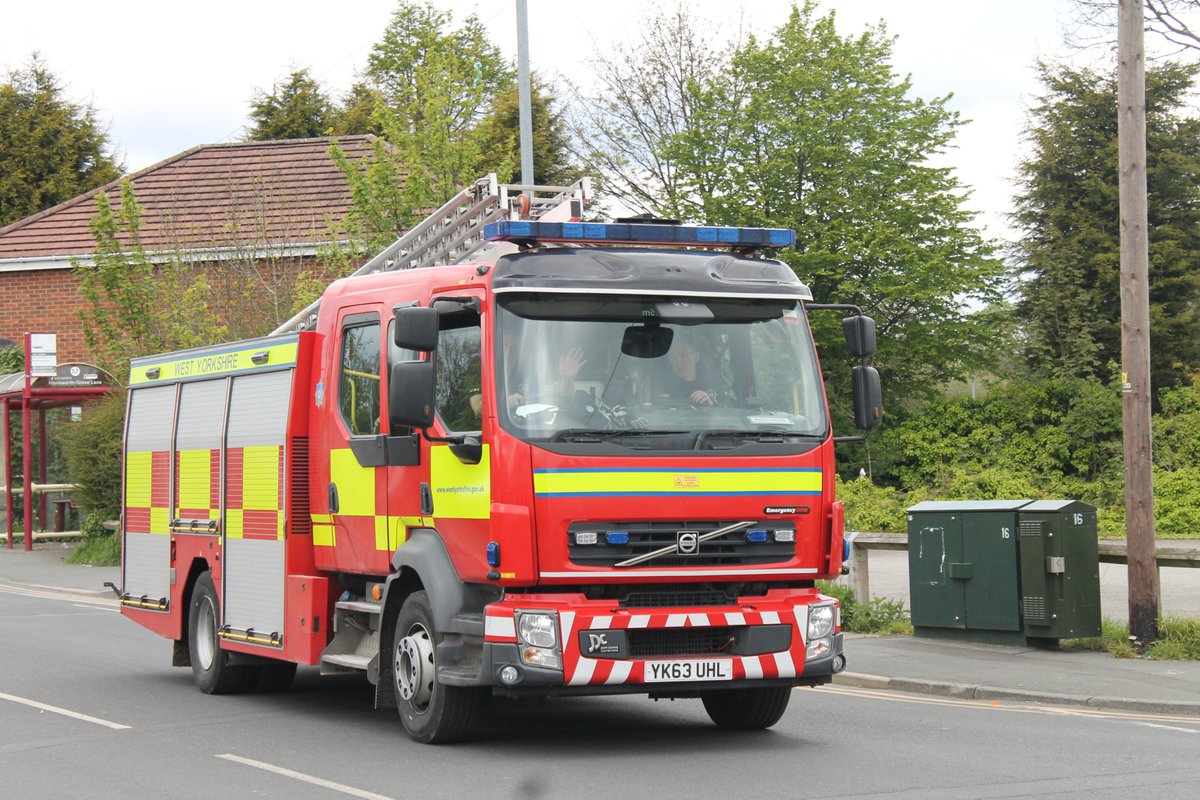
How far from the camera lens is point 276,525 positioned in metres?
11.2

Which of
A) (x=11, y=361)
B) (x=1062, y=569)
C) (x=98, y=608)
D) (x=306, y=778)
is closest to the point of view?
(x=306, y=778)

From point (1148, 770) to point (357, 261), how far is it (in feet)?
63.0

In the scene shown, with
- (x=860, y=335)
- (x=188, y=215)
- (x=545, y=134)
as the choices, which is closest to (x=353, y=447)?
(x=860, y=335)

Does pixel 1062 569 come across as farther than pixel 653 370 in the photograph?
Yes

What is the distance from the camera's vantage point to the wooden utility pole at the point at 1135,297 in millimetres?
13484

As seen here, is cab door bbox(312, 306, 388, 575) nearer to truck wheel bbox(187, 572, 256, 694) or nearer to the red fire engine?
the red fire engine

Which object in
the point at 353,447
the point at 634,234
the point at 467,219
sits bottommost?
the point at 353,447

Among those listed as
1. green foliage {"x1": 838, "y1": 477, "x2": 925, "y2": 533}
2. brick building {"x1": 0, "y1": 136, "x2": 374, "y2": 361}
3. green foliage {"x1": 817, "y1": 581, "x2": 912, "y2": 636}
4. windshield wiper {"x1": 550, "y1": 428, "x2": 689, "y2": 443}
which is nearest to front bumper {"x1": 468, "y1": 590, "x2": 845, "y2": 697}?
windshield wiper {"x1": 550, "y1": 428, "x2": 689, "y2": 443}

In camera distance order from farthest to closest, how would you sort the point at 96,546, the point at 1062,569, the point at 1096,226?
the point at 1096,226, the point at 96,546, the point at 1062,569

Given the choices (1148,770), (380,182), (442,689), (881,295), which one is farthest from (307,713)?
(881,295)

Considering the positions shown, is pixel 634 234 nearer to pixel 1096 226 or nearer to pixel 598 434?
pixel 598 434

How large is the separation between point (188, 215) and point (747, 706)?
28.3 metres

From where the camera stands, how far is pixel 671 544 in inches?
348

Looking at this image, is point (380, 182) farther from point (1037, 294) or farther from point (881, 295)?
point (1037, 294)
